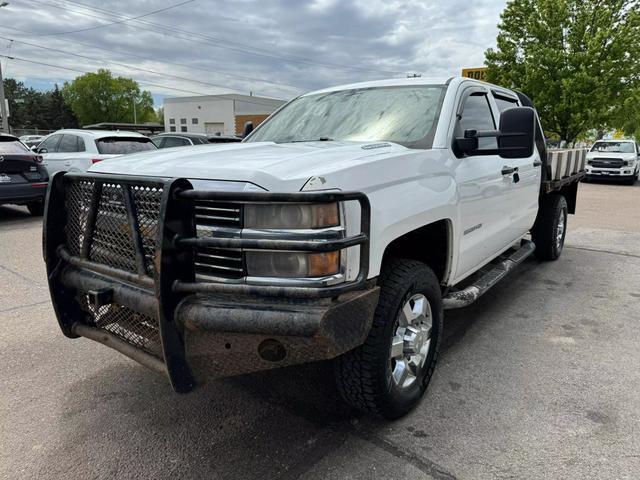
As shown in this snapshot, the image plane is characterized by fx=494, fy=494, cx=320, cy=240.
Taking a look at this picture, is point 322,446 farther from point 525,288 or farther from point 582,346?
point 525,288

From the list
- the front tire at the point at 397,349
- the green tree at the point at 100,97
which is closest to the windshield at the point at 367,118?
the front tire at the point at 397,349

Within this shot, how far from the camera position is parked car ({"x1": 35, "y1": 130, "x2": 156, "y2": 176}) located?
9742mm

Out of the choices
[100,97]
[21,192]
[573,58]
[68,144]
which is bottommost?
[21,192]

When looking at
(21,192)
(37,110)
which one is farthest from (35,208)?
(37,110)

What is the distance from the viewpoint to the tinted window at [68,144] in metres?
10.2

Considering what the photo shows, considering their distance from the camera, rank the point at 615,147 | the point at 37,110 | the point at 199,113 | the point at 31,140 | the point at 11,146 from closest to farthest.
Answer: the point at 11,146, the point at 615,147, the point at 31,140, the point at 199,113, the point at 37,110

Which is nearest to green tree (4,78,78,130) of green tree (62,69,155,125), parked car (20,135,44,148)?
green tree (62,69,155,125)

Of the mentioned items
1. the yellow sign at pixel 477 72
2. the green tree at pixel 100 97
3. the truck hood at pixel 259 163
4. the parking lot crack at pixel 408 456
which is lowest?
the parking lot crack at pixel 408 456

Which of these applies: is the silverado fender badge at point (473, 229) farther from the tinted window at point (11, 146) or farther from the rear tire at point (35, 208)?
the rear tire at point (35, 208)

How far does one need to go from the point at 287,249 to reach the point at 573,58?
26.2 m

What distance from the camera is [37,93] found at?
105938 millimetres

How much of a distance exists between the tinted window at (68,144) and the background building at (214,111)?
57330mm

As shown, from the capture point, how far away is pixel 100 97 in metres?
86.4

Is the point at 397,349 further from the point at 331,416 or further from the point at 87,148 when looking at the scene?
the point at 87,148
